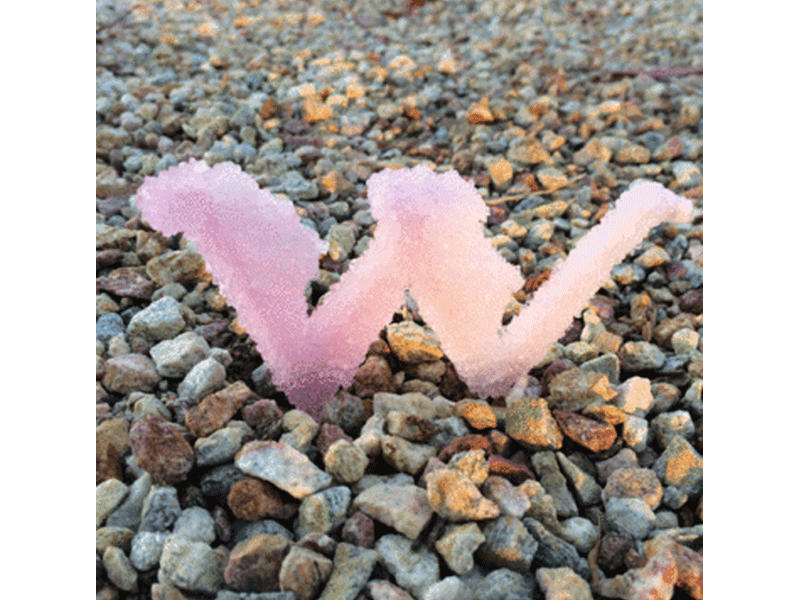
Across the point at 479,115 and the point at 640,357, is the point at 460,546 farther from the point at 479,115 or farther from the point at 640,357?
→ the point at 479,115

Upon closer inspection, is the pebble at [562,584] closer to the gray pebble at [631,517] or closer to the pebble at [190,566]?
the gray pebble at [631,517]

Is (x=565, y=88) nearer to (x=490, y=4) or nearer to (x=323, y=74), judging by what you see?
(x=323, y=74)

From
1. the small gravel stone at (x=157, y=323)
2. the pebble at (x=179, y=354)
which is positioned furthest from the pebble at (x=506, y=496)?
the small gravel stone at (x=157, y=323)

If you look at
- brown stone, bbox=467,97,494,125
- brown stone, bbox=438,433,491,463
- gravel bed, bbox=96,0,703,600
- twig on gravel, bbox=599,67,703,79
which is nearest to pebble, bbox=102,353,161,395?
gravel bed, bbox=96,0,703,600

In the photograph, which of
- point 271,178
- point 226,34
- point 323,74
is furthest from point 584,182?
point 226,34

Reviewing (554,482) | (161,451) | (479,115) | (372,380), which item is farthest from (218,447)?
(479,115)

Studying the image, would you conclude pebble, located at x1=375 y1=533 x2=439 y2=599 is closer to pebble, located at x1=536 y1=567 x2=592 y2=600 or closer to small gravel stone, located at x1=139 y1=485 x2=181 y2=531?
pebble, located at x1=536 y1=567 x2=592 y2=600
